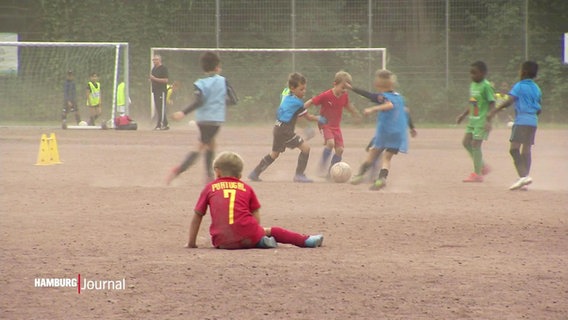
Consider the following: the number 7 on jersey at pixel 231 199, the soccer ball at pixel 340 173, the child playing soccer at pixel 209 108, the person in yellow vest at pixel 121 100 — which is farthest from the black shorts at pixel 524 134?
the person in yellow vest at pixel 121 100

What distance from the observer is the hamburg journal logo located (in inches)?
281

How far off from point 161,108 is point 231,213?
22.2 metres

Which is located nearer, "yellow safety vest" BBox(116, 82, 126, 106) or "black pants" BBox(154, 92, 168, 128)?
"black pants" BBox(154, 92, 168, 128)

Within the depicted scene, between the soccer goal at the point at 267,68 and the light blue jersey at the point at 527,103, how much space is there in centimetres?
2082

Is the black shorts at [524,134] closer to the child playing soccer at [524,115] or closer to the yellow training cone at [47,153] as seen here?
the child playing soccer at [524,115]

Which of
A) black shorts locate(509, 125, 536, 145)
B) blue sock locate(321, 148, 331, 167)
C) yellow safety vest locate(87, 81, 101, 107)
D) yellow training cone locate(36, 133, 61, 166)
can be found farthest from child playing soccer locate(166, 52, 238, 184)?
yellow safety vest locate(87, 81, 101, 107)

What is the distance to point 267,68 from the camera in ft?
116

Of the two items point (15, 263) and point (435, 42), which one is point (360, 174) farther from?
point (435, 42)

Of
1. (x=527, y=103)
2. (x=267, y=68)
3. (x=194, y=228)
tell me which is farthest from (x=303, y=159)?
(x=267, y=68)

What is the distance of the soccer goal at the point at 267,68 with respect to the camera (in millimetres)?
35000

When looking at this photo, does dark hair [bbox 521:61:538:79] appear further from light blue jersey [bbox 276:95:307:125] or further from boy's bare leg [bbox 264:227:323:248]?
boy's bare leg [bbox 264:227:323:248]

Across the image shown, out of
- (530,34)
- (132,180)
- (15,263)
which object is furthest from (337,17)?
(15,263)

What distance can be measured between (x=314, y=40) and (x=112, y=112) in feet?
26.3

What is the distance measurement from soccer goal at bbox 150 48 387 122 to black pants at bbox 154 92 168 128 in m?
4.27
